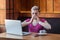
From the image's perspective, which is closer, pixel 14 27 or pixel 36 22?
pixel 14 27

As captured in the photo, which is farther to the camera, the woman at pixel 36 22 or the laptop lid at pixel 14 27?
the woman at pixel 36 22

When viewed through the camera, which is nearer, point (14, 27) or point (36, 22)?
point (14, 27)

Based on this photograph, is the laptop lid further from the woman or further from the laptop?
the woman

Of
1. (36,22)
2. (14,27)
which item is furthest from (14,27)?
(36,22)

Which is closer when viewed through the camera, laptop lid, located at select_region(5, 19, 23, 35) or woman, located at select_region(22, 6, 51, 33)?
laptop lid, located at select_region(5, 19, 23, 35)

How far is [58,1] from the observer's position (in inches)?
185

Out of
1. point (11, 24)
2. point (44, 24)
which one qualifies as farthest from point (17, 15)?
point (11, 24)

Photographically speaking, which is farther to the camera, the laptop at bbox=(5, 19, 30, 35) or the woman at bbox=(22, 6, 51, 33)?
the woman at bbox=(22, 6, 51, 33)

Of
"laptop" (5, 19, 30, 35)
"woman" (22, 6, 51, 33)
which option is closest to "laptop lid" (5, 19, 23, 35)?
"laptop" (5, 19, 30, 35)

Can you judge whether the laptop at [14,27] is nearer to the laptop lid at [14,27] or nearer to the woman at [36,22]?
the laptop lid at [14,27]

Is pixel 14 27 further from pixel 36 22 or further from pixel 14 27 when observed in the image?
pixel 36 22

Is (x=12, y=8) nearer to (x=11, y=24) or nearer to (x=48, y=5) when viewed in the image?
(x=48, y=5)

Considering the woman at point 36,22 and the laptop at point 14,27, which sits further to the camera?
the woman at point 36,22

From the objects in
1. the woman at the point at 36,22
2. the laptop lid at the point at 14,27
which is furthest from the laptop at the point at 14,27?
the woman at the point at 36,22
